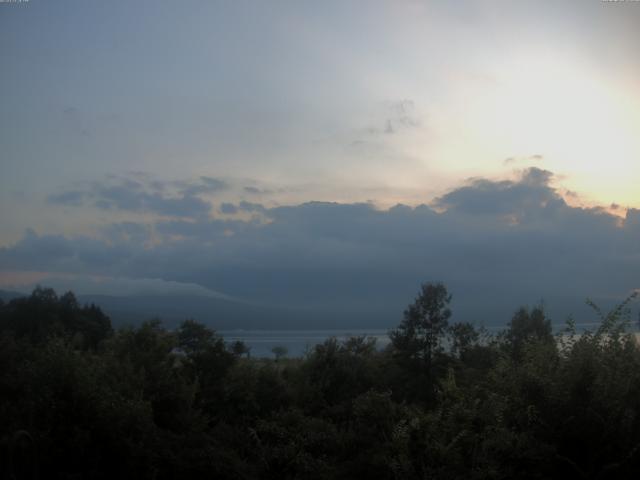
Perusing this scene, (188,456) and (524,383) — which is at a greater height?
(524,383)

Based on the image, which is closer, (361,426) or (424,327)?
(361,426)

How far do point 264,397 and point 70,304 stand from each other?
5512 centimetres

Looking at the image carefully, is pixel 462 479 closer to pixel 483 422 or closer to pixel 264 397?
pixel 483 422

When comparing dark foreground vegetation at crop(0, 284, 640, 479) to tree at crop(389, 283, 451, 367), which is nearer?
dark foreground vegetation at crop(0, 284, 640, 479)

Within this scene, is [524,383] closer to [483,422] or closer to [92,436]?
[483,422]

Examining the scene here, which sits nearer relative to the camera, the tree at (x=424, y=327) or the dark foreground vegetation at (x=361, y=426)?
the dark foreground vegetation at (x=361, y=426)

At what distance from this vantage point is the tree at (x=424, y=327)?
37.3 metres

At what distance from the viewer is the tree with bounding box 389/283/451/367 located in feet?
122

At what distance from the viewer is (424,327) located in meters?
37.9

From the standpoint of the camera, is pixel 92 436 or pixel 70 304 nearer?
pixel 92 436

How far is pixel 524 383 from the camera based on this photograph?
11445 mm

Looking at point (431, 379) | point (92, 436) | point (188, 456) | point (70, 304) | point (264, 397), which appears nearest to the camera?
point (92, 436)

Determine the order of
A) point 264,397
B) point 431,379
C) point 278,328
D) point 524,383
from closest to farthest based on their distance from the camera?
point 524,383
point 264,397
point 431,379
point 278,328

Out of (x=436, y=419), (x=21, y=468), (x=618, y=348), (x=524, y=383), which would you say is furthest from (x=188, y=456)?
(x=618, y=348)
